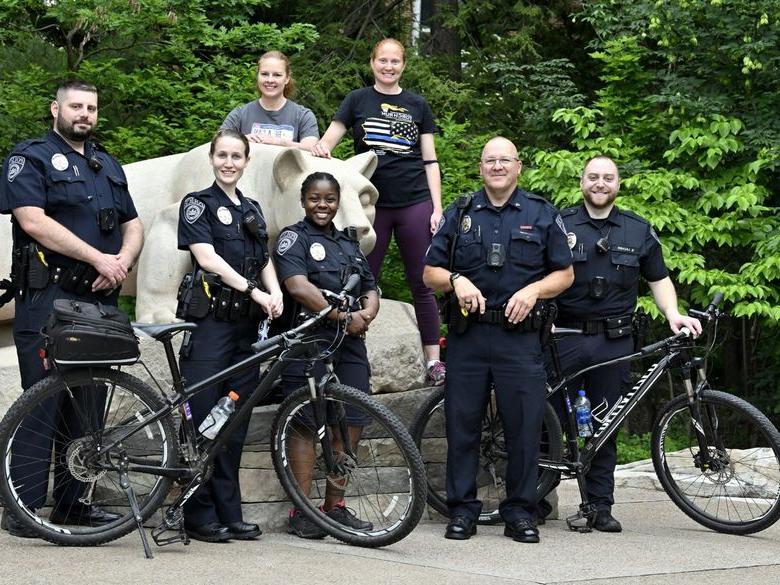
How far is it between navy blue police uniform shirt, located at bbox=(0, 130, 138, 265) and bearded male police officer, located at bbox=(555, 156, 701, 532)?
2310 mm

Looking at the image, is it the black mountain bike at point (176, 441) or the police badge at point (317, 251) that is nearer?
the black mountain bike at point (176, 441)

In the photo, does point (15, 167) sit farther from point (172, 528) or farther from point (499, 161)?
point (499, 161)

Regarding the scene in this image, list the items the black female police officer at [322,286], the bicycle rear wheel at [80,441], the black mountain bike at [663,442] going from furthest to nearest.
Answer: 1. the black mountain bike at [663,442]
2. the black female police officer at [322,286]
3. the bicycle rear wheel at [80,441]

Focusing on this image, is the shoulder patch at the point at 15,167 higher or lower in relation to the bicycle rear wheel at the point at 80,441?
higher

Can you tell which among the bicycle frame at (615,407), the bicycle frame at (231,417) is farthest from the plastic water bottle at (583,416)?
the bicycle frame at (231,417)

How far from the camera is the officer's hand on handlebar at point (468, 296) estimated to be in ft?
18.9

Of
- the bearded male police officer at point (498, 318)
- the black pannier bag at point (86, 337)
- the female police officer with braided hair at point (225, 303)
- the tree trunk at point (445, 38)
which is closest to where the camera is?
the black pannier bag at point (86, 337)

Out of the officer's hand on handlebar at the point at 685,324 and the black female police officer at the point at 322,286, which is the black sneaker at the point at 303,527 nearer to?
the black female police officer at the point at 322,286

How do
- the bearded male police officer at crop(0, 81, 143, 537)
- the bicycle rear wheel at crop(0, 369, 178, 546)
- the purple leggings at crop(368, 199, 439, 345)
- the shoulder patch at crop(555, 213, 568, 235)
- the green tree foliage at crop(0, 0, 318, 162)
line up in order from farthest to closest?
the green tree foliage at crop(0, 0, 318, 162) < the purple leggings at crop(368, 199, 439, 345) < the shoulder patch at crop(555, 213, 568, 235) < the bearded male police officer at crop(0, 81, 143, 537) < the bicycle rear wheel at crop(0, 369, 178, 546)

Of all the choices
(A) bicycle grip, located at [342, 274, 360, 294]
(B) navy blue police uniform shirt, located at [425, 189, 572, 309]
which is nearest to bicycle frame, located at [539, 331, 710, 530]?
(B) navy blue police uniform shirt, located at [425, 189, 572, 309]

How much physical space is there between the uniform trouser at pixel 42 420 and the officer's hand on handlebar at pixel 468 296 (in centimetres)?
162

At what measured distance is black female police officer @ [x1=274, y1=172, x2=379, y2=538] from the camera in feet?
18.8

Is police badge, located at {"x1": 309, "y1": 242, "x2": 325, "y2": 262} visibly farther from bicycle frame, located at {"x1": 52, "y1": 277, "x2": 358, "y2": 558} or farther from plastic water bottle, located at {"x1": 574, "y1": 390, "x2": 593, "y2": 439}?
plastic water bottle, located at {"x1": 574, "y1": 390, "x2": 593, "y2": 439}

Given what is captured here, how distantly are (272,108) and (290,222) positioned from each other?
0.67m
